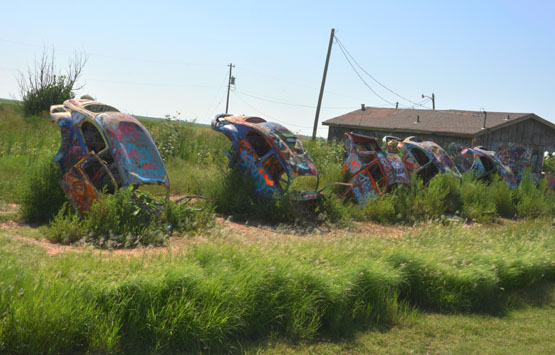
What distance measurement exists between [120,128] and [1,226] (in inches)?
91.2

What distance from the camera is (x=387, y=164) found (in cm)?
1287

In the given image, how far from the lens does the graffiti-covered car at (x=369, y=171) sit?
12344 mm

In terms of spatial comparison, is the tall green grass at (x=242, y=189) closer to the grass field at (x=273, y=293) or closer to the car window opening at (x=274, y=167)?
Answer: the grass field at (x=273, y=293)

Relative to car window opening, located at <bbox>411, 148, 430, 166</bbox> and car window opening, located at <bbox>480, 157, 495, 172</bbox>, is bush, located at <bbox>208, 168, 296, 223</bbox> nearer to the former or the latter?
car window opening, located at <bbox>411, 148, 430, 166</bbox>

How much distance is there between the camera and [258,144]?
11.7 metres

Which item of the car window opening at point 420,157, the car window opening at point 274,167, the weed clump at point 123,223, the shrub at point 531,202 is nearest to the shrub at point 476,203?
the shrub at point 531,202

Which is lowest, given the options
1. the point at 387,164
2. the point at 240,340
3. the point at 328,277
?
the point at 240,340

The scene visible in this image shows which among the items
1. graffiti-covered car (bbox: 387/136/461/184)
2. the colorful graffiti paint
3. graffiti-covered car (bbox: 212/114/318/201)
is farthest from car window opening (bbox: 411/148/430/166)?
the colorful graffiti paint

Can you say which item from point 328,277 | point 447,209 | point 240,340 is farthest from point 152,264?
point 447,209

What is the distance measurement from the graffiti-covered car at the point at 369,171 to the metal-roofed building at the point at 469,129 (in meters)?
10.0

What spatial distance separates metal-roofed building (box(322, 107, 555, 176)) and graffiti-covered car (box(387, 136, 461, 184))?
279 inches

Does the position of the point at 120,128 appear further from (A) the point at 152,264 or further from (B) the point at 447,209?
(B) the point at 447,209

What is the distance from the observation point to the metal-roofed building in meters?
22.4

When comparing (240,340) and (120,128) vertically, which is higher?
(120,128)
